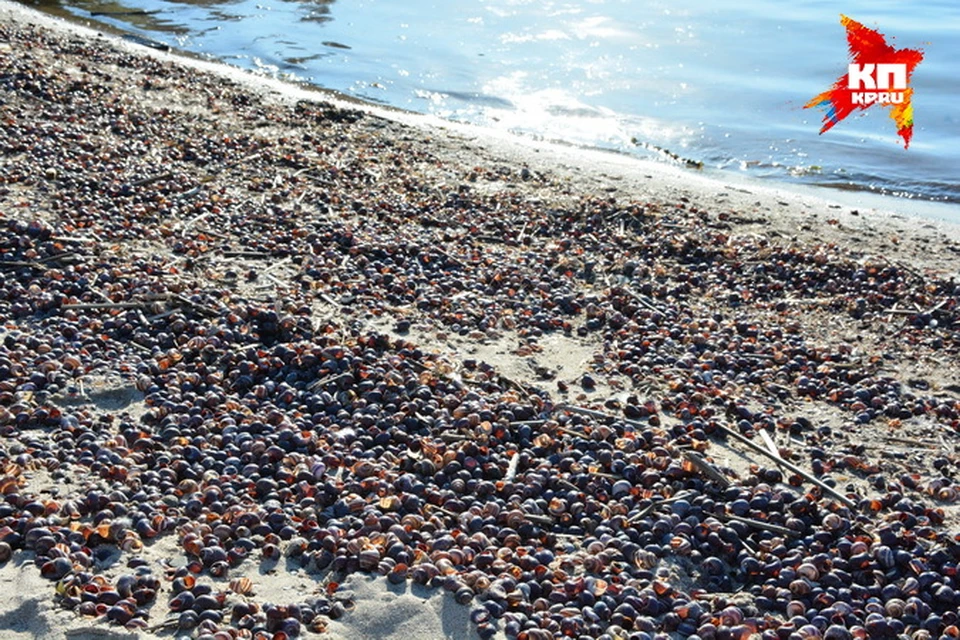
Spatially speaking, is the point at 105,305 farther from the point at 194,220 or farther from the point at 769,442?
the point at 769,442

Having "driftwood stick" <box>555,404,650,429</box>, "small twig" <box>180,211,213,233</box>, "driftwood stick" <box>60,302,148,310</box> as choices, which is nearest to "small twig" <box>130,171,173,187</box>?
"small twig" <box>180,211,213,233</box>

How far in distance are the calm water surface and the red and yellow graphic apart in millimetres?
242

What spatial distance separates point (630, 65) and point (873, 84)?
16.0 ft

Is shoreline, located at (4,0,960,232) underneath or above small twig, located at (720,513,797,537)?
above

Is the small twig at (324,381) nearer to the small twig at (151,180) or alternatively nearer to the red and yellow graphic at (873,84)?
the small twig at (151,180)

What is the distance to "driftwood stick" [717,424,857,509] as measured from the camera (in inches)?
208

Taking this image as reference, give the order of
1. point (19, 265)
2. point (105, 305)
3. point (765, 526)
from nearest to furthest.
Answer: point (765, 526) < point (105, 305) < point (19, 265)

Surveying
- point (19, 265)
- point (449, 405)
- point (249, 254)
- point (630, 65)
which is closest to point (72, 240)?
point (19, 265)

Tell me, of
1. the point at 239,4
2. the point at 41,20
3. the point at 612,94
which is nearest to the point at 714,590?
the point at 612,94

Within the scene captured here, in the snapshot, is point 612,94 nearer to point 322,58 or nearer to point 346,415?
point 322,58

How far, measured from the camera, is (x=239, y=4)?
23594 mm

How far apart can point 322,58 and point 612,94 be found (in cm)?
608

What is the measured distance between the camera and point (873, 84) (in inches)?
702

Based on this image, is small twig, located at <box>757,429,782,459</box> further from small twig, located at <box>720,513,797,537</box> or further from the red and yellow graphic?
the red and yellow graphic
